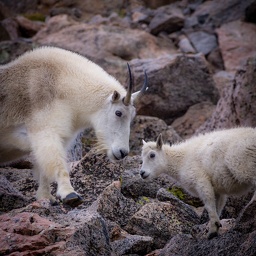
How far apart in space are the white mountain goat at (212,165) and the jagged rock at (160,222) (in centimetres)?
36

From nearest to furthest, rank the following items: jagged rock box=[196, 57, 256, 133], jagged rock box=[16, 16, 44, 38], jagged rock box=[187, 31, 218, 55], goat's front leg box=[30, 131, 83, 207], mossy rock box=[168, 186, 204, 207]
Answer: goat's front leg box=[30, 131, 83, 207]
mossy rock box=[168, 186, 204, 207]
jagged rock box=[196, 57, 256, 133]
jagged rock box=[187, 31, 218, 55]
jagged rock box=[16, 16, 44, 38]

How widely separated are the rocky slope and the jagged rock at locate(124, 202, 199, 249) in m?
0.01

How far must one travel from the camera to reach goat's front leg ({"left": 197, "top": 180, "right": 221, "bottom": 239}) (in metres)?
6.33

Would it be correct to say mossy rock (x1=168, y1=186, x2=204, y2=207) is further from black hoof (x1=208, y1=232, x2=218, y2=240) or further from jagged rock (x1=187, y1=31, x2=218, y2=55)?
jagged rock (x1=187, y1=31, x2=218, y2=55)

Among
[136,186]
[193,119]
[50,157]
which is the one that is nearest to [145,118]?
[193,119]

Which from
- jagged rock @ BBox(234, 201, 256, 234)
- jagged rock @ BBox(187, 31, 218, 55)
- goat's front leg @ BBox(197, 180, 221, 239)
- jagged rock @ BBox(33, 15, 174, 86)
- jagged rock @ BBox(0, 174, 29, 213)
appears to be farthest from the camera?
jagged rock @ BBox(187, 31, 218, 55)

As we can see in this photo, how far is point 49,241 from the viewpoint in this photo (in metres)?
5.56

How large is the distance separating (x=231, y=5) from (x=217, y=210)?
651 inches

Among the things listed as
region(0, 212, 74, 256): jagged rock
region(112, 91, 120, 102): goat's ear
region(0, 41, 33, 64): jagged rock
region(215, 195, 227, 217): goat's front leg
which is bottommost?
region(0, 41, 33, 64): jagged rock

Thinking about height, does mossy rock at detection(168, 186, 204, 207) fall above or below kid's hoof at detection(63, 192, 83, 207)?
below

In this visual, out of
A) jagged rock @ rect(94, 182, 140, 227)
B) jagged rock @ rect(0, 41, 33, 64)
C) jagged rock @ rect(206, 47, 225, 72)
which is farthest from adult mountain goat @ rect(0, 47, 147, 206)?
jagged rock @ rect(206, 47, 225, 72)

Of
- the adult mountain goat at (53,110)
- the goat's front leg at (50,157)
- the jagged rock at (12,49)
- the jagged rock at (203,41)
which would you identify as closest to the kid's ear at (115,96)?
the adult mountain goat at (53,110)

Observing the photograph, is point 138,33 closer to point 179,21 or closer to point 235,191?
point 179,21

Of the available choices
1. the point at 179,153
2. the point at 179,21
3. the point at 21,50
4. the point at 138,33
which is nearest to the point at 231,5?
the point at 179,21
